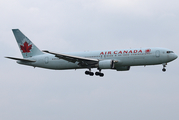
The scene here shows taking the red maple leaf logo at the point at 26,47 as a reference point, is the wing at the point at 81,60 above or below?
below

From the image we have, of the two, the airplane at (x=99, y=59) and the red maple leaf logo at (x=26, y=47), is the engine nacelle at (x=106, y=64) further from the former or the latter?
the red maple leaf logo at (x=26, y=47)

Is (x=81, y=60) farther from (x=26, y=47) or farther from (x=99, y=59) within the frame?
(x=26, y=47)

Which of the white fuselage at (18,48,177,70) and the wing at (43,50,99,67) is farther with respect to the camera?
the wing at (43,50,99,67)

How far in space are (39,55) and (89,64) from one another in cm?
1294

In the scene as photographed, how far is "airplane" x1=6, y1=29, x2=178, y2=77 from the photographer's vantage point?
64500 millimetres

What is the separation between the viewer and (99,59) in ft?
223

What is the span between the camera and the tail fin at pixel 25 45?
76250 mm

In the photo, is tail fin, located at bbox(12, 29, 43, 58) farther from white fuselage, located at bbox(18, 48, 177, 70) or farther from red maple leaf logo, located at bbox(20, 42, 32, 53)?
white fuselage, located at bbox(18, 48, 177, 70)

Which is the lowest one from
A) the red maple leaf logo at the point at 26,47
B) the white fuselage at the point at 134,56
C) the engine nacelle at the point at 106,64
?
the engine nacelle at the point at 106,64

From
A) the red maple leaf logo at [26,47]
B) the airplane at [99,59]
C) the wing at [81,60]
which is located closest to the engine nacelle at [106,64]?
the airplane at [99,59]

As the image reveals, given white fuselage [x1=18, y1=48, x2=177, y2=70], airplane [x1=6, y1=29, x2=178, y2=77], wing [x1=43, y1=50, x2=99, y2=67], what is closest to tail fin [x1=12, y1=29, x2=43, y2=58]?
airplane [x1=6, y1=29, x2=178, y2=77]

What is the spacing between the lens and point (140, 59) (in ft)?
213

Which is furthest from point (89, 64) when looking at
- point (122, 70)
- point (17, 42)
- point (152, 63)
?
point (17, 42)

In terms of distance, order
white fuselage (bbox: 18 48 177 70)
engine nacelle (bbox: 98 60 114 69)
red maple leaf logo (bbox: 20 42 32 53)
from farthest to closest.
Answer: red maple leaf logo (bbox: 20 42 32 53), engine nacelle (bbox: 98 60 114 69), white fuselage (bbox: 18 48 177 70)
